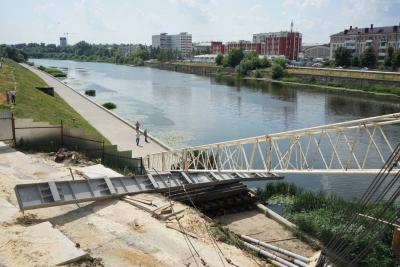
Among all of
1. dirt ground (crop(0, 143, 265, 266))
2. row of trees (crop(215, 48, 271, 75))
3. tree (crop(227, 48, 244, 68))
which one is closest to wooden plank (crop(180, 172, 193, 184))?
dirt ground (crop(0, 143, 265, 266))

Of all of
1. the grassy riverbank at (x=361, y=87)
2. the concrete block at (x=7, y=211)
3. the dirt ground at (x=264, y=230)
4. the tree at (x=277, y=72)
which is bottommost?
the dirt ground at (x=264, y=230)

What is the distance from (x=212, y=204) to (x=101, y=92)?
211 feet

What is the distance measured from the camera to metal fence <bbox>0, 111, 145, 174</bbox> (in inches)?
885

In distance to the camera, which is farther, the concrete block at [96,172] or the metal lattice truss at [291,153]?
the concrete block at [96,172]

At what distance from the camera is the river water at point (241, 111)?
121 ft

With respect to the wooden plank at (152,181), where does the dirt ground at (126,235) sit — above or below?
below

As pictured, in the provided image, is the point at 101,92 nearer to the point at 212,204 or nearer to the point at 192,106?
the point at 192,106

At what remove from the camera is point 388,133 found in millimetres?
41625

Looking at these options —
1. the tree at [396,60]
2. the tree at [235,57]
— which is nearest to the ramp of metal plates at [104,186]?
the tree at [396,60]

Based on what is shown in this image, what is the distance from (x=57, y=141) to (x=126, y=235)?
473 inches

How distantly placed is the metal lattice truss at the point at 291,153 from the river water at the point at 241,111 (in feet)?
9.76

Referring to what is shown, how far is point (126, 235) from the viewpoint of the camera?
13.7 metres

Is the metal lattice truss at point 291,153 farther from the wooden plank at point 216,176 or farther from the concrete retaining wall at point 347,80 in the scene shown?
the concrete retaining wall at point 347,80

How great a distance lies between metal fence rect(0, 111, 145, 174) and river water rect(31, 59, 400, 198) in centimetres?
902
